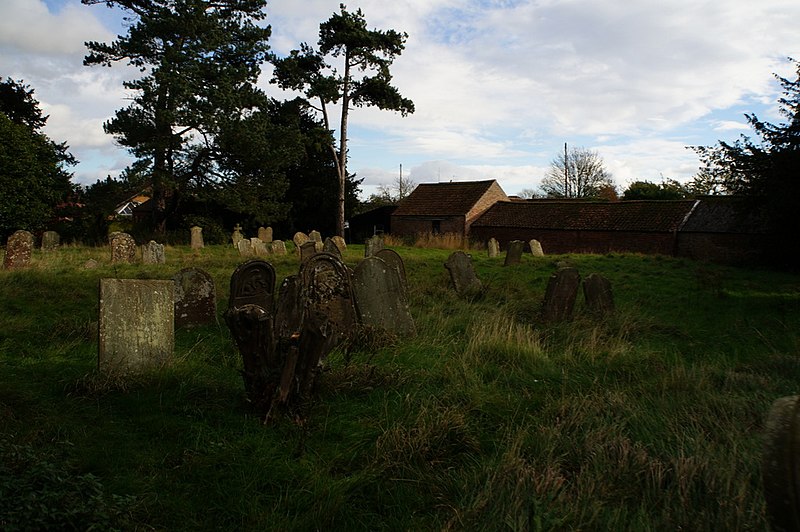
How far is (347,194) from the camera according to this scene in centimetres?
3603

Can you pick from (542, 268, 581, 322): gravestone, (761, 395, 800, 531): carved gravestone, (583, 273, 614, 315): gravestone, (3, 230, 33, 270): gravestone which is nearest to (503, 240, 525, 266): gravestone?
(583, 273, 614, 315): gravestone

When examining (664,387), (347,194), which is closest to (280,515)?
(664,387)

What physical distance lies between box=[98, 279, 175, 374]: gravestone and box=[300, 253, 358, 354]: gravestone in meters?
1.79

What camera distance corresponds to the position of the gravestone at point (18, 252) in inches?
538

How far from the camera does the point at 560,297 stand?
945cm

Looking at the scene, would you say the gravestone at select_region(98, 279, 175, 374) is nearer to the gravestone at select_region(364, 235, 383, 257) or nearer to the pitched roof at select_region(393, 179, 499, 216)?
the gravestone at select_region(364, 235, 383, 257)

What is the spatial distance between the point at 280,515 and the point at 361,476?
0.61 meters

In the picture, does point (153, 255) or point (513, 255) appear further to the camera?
point (513, 255)

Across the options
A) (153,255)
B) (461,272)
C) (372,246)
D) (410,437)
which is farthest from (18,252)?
(410,437)

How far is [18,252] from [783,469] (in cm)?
1604

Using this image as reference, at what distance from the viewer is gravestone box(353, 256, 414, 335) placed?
845 cm

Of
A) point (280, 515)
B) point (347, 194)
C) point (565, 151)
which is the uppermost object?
point (565, 151)

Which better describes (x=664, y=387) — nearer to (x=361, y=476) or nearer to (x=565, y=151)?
(x=361, y=476)

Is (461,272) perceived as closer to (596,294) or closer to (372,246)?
(596,294)
